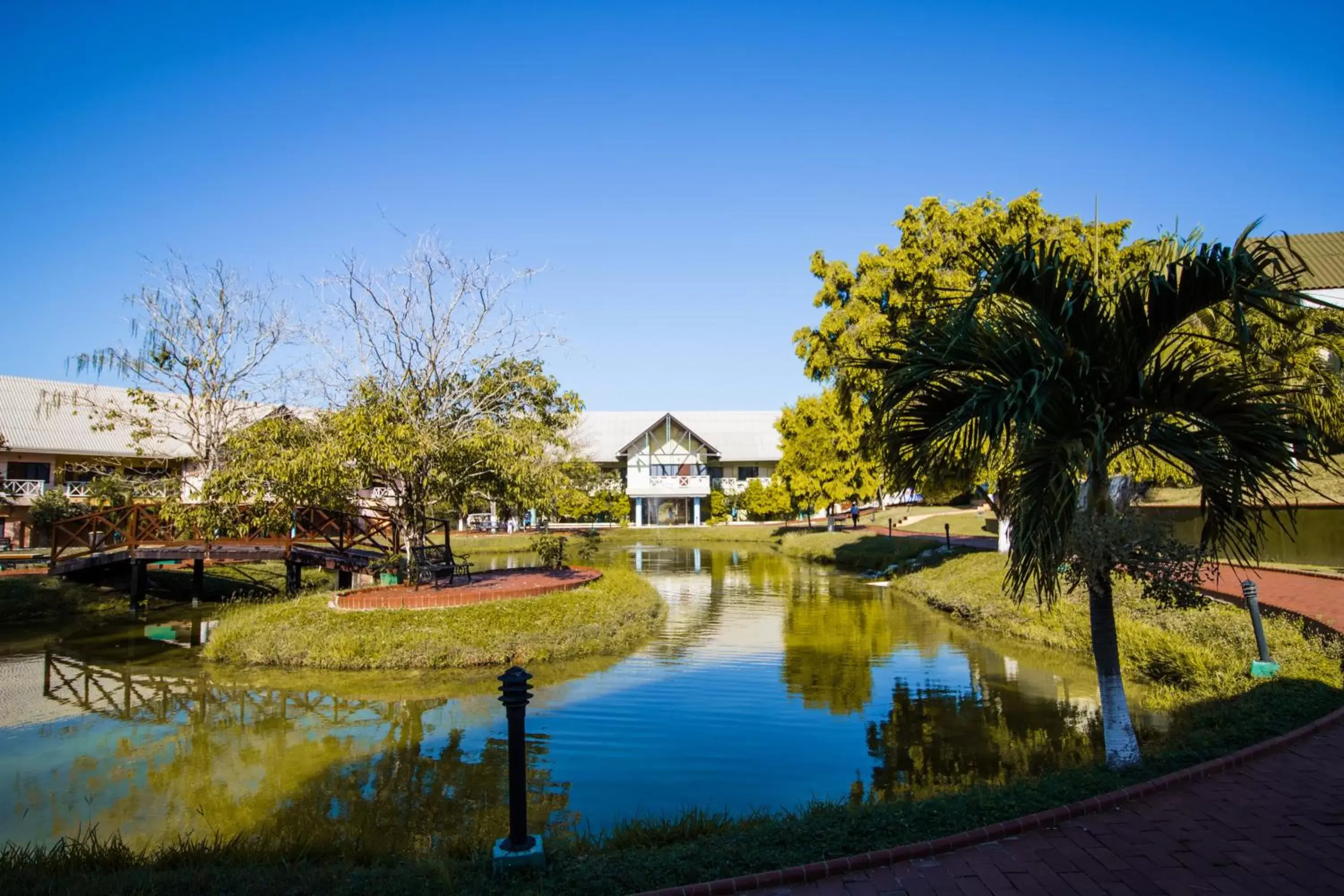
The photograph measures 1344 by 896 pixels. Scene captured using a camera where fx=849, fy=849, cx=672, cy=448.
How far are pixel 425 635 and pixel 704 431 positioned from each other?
50296 mm

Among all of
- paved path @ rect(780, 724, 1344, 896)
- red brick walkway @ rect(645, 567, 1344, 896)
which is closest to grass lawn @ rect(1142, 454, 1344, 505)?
red brick walkway @ rect(645, 567, 1344, 896)

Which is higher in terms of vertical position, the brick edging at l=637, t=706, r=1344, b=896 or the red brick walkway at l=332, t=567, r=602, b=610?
the red brick walkway at l=332, t=567, r=602, b=610

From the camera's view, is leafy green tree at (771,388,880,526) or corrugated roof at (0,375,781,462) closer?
corrugated roof at (0,375,781,462)

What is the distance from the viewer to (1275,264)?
20.8 ft

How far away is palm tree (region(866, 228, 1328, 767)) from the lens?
6.47 m

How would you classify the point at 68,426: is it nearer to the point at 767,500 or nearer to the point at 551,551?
the point at 551,551

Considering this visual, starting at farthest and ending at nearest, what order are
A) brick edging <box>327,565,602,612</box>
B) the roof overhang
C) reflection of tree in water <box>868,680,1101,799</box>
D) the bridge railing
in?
1. the roof overhang
2. the bridge railing
3. brick edging <box>327,565,602,612</box>
4. reflection of tree in water <box>868,680,1101,799</box>

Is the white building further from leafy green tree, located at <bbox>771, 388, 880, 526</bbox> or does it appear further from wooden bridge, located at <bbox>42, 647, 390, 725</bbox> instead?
wooden bridge, located at <bbox>42, 647, 390, 725</bbox>

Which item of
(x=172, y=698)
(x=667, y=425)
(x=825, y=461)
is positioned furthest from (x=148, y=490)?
(x=667, y=425)

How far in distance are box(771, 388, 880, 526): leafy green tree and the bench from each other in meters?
23.5

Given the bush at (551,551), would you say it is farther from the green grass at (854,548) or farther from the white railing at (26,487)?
the white railing at (26,487)

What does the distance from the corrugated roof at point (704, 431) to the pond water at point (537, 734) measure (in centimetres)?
4267

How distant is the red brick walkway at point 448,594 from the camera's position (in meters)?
16.0

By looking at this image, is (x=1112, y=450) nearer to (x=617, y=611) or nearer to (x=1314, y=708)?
(x=1314, y=708)
